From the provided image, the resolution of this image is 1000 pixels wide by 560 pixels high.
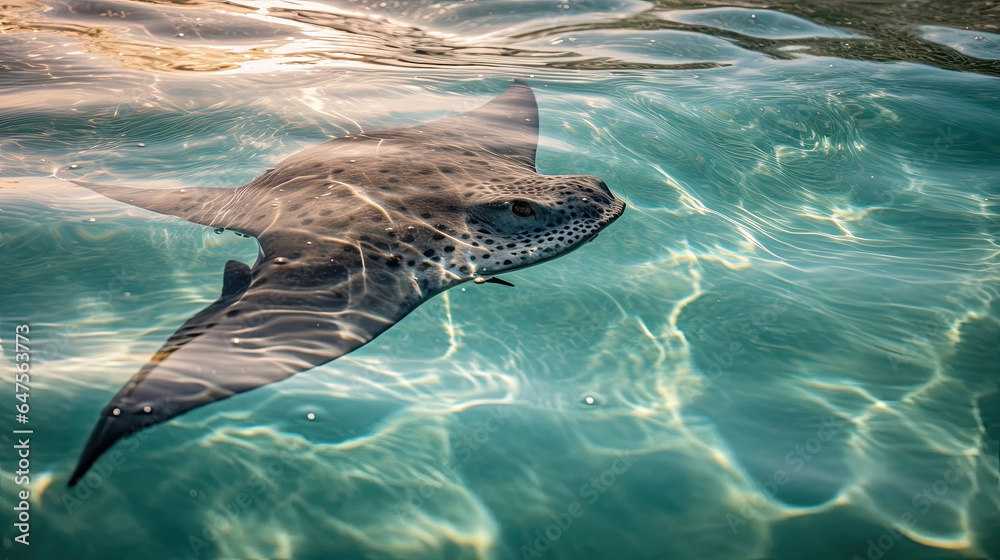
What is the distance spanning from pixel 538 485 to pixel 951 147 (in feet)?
23.2

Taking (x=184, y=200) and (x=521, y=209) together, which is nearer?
(x=521, y=209)

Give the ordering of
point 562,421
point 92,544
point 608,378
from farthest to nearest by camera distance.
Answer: point 608,378 < point 562,421 < point 92,544

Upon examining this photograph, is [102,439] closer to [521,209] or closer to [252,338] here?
[252,338]

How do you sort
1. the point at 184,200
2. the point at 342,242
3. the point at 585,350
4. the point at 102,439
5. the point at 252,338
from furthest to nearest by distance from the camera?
the point at 184,200 → the point at 585,350 → the point at 342,242 → the point at 252,338 → the point at 102,439

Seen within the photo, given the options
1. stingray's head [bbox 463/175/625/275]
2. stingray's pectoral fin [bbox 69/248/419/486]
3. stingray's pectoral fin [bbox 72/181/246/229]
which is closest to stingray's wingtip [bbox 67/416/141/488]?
stingray's pectoral fin [bbox 69/248/419/486]

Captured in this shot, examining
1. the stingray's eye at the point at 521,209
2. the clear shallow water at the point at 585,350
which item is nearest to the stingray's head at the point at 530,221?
the stingray's eye at the point at 521,209

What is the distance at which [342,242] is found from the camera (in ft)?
10.5

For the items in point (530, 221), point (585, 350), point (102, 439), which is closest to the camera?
point (102, 439)

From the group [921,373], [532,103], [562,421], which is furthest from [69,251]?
[921,373]

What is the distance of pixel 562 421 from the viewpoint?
2869 mm

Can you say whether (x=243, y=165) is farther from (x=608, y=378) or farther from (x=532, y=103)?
(x=608, y=378)

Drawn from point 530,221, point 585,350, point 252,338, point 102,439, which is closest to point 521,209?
point 530,221

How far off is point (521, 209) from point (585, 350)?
3.32 feet

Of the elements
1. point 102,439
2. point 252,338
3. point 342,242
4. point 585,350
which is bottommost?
point 585,350
